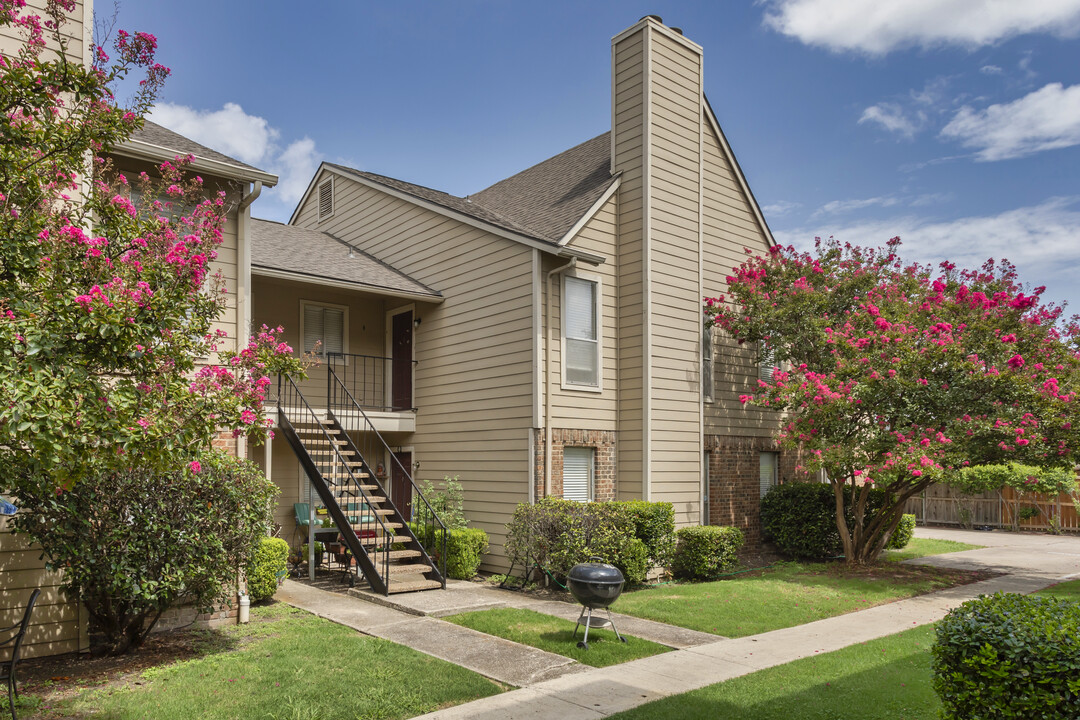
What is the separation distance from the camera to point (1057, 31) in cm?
1312

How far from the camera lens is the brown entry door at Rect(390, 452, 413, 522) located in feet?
49.7

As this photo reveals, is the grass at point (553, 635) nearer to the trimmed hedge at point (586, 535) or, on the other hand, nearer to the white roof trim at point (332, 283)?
the trimmed hedge at point (586, 535)

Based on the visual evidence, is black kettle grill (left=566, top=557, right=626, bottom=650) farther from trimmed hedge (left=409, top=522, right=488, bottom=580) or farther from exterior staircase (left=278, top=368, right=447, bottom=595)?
trimmed hedge (left=409, top=522, right=488, bottom=580)

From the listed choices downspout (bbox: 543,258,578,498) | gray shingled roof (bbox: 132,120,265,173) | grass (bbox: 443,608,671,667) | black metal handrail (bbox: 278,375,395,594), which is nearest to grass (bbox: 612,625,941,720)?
grass (bbox: 443,608,671,667)

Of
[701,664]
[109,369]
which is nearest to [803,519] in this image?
[701,664]

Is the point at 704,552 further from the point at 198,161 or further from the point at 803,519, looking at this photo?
the point at 198,161

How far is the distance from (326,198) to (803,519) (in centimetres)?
1417

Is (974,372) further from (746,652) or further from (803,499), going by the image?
(746,652)

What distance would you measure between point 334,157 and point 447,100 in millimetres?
3353

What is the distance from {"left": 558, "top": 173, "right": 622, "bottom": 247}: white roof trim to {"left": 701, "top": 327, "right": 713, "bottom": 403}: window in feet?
11.2

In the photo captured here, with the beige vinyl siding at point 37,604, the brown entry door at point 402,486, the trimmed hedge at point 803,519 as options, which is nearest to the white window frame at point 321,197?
the brown entry door at point 402,486

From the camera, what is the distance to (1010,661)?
14.5 feet

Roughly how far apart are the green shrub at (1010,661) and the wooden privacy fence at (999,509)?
767 inches

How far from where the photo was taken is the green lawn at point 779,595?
9781 mm
